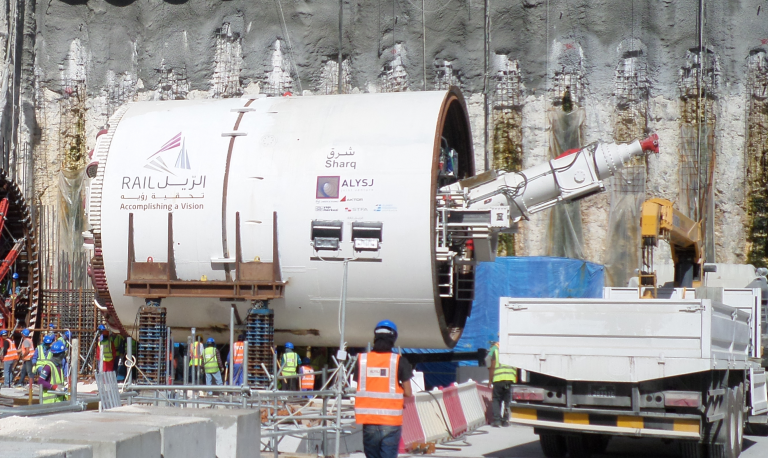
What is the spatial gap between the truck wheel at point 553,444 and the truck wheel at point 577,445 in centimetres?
9

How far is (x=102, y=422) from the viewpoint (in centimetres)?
646

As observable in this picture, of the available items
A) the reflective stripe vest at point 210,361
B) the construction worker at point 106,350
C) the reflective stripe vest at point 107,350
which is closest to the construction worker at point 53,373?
the reflective stripe vest at point 210,361

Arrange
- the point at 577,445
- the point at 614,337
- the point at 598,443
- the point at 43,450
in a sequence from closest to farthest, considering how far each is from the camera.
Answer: the point at 43,450 → the point at 614,337 → the point at 577,445 → the point at 598,443

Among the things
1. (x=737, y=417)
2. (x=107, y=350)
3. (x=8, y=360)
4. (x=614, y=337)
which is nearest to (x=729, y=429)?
(x=737, y=417)

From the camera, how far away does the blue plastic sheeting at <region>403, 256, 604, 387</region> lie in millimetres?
21734

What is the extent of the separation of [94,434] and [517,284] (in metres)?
17.5

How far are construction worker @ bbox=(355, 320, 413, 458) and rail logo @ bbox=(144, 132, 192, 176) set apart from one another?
28.2ft

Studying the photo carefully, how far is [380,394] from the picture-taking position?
7805 mm

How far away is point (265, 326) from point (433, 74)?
15931 millimetres

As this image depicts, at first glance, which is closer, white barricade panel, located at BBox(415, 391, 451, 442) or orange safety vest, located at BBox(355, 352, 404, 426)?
orange safety vest, located at BBox(355, 352, 404, 426)

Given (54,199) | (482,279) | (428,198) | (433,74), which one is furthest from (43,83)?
(428,198)

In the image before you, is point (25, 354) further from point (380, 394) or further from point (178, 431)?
point (178, 431)

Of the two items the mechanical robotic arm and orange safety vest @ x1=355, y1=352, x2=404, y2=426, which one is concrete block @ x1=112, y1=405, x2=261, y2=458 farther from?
the mechanical robotic arm

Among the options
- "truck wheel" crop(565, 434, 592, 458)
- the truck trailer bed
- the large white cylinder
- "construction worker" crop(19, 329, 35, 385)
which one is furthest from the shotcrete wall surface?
the truck trailer bed
